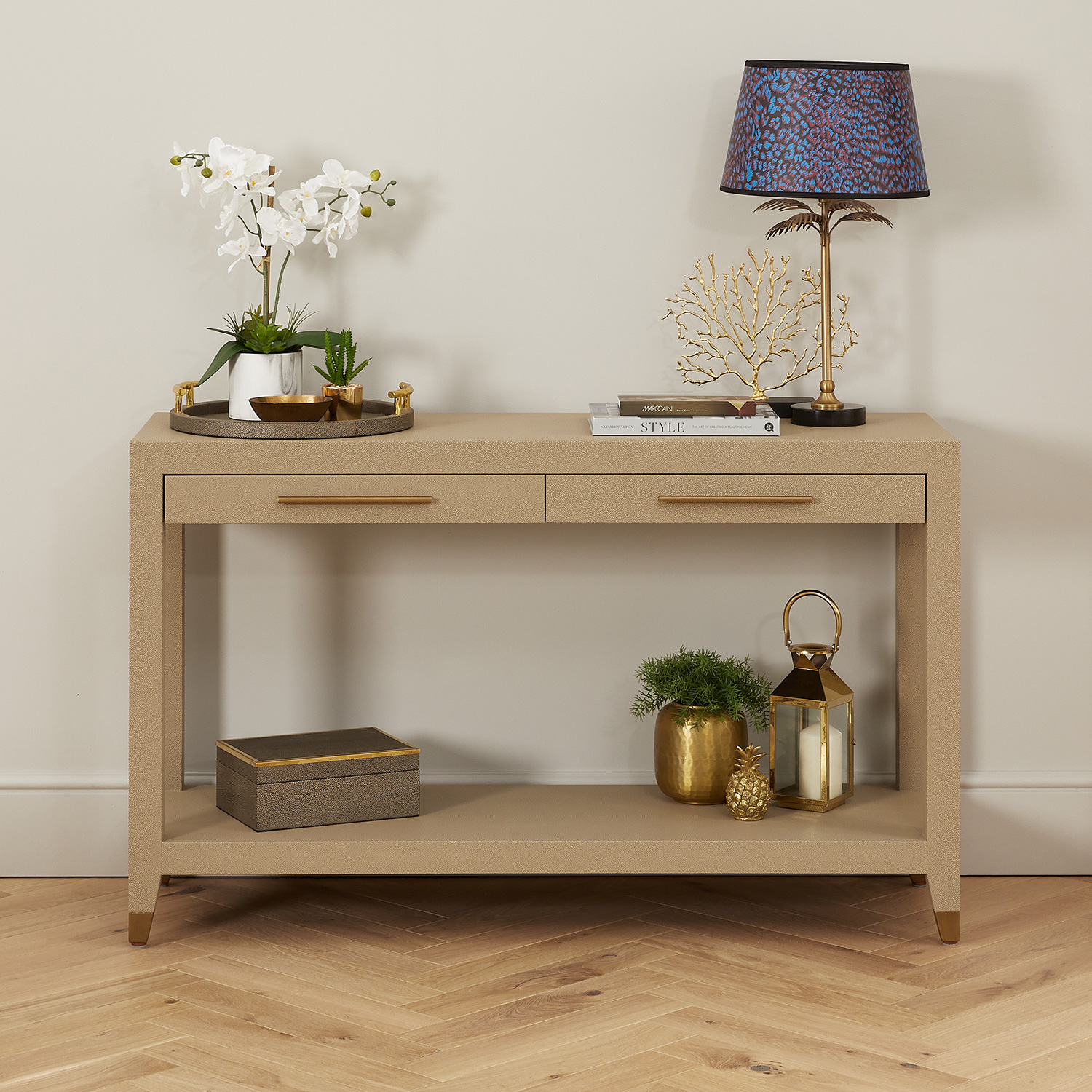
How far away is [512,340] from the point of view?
8.43 feet

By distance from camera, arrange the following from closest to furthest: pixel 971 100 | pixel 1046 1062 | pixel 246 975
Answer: pixel 1046 1062, pixel 246 975, pixel 971 100

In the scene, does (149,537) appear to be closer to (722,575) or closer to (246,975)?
(246,975)


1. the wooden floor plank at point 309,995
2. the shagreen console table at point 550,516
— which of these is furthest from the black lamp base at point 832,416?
the wooden floor plank at point 309,995

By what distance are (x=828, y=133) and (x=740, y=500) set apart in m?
0.59

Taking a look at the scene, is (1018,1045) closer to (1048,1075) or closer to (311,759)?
(1048,1075)

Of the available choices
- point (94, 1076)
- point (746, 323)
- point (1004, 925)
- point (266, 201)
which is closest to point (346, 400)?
point (266, 201)

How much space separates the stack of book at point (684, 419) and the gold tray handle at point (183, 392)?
679mm

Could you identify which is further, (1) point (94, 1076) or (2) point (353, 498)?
(2) point (353, 498)

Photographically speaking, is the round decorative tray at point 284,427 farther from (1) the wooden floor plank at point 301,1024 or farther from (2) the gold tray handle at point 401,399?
(1) the wooden floor plank at point 301,1024

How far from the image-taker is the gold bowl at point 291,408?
7.29 feet

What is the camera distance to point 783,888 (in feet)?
8.33

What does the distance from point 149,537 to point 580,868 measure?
2.83 ft

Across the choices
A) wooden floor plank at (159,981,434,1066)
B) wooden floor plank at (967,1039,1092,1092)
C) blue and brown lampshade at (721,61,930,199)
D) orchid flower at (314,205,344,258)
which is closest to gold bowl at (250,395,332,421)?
orchid flower at (314,205,344,258)

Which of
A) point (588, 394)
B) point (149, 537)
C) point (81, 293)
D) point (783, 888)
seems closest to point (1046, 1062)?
point (783, 888)
